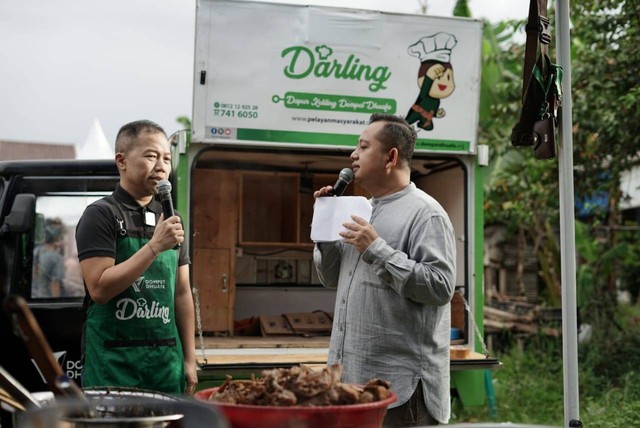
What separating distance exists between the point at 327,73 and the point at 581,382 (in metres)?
5.72

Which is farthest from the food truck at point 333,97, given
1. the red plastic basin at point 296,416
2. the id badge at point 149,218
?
the red plastic basin at point 296,416

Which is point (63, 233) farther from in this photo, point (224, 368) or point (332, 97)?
point (332, 97)

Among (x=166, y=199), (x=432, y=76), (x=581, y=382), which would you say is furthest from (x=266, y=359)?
(x=581, y=382)

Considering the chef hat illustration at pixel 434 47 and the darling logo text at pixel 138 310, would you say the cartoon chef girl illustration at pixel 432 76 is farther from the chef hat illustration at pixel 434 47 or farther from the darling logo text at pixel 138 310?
the darling logo text at pixel 138 310

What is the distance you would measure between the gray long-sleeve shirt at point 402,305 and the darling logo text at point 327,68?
2262mm

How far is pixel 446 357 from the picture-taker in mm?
3377

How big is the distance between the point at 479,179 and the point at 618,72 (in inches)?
186

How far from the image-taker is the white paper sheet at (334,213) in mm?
3213

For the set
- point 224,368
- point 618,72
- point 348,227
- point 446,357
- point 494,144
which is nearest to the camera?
point 348,227

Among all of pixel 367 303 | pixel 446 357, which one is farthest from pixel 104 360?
pixel 446 357

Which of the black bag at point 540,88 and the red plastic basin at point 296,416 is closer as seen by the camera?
the red plastic basin at point 296,416

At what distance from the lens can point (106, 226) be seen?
3205 millimetres

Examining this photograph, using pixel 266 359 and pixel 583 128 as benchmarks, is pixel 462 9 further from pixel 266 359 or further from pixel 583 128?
pixel 266 359

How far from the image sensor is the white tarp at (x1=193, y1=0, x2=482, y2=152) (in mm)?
5312
